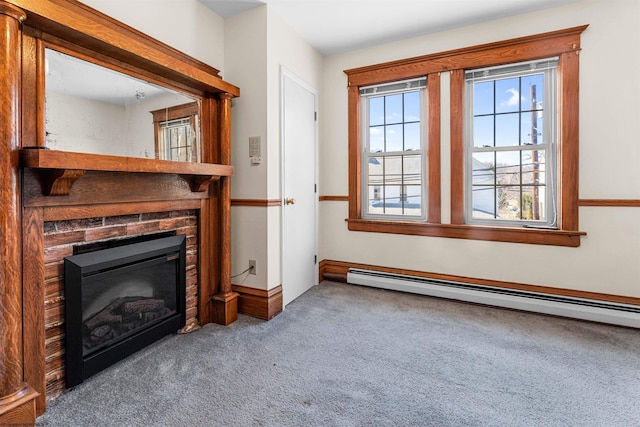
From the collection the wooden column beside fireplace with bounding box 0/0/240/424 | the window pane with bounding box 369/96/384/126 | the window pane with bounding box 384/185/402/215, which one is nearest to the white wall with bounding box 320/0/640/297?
the window pane with bounding box 384/185/402/215

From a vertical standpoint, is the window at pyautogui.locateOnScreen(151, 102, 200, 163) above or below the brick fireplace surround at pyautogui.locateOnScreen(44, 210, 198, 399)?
above

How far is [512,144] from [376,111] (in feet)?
4.64

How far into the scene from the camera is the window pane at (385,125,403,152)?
3361 mm

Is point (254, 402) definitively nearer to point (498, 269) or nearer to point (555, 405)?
point (555, 405)

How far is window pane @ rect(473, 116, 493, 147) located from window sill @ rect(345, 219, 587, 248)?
823 mm

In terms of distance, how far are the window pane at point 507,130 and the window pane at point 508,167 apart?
9 centimetres

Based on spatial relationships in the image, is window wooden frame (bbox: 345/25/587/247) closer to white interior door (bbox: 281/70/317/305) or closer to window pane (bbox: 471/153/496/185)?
window pane (bbox: 471/153/496/185)

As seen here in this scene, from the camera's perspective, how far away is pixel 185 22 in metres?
2.30

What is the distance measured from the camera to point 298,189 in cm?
306

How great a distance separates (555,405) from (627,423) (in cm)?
27

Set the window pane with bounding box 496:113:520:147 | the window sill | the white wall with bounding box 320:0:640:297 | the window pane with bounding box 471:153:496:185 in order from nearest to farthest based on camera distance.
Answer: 1. the white wall with bounding box 320:0:640:297
2. the window sill
3. the window pane with bounding box 496:113:520:147
4. the window pane with bounding box 471:153:496:185

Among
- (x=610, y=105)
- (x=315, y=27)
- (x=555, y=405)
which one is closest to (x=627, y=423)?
(x=555, y=405)

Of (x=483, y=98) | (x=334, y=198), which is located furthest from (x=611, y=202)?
(x=334, y=198)

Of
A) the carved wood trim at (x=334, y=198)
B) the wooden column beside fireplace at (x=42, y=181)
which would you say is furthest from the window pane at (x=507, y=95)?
the wooden column beside fireplace at (x=42, y=181)
